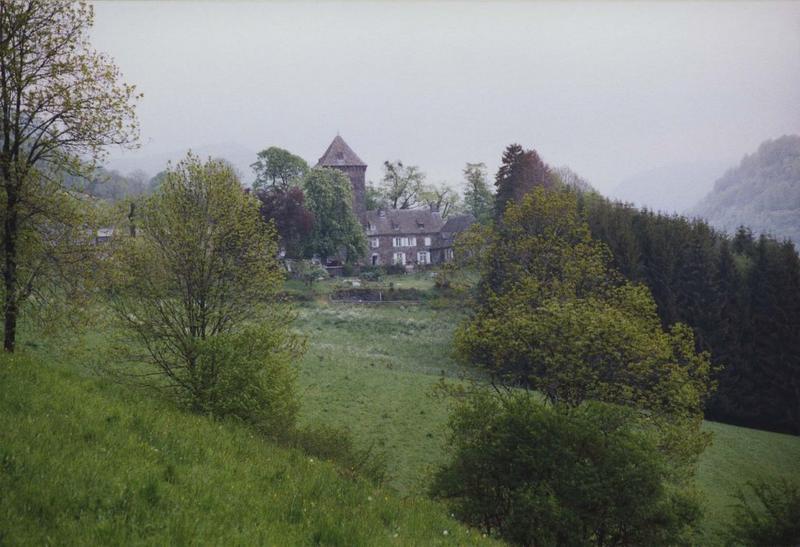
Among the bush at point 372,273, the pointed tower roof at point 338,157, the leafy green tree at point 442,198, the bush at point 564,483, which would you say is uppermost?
the pointed tower roof at point 338,157

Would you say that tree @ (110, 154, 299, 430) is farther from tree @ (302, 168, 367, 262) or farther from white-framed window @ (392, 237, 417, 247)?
white-framed window @ (392, 237, 417, 247)

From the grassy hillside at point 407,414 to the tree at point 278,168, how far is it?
47.7 m

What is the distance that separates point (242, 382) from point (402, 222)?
87.7 metres

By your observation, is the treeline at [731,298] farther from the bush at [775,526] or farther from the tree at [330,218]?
the tree at [330,218]

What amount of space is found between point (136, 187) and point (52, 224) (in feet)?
544

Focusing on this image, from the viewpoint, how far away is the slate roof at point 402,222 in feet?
328

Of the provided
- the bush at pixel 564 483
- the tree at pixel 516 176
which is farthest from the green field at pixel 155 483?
the tree at pixel 516 176

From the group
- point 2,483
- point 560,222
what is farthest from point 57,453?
point 560,222

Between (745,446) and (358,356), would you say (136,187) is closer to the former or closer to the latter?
(358,356)

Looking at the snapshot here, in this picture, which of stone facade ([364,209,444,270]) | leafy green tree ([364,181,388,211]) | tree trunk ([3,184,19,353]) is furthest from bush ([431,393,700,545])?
leafy green tree ([364,181,388,211])

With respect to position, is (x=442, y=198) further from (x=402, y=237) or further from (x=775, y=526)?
(x=775, y=526)

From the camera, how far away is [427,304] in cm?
6041

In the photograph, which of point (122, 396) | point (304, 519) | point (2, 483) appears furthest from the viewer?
point (122, 396)

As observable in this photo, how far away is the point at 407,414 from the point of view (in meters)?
28.9
